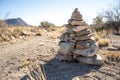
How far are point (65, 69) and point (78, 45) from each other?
1092 mm

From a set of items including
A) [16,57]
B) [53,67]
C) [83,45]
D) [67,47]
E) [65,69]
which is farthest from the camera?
[16,57]

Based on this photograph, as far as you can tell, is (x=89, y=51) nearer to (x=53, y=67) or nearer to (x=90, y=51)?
(x=90, y=51)

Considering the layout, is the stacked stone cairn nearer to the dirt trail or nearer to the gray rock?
the gray rock

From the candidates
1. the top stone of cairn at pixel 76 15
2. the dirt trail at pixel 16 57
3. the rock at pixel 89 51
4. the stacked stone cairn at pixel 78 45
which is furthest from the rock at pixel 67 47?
the dirt trail at pixel 16 57

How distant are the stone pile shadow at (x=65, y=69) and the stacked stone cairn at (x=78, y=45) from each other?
0.20 metres

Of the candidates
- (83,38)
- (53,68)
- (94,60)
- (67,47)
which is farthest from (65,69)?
(83,38)

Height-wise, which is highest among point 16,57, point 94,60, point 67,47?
point 67,47

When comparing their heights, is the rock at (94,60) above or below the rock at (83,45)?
below

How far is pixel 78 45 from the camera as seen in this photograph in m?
8.62

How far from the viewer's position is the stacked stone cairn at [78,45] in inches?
326

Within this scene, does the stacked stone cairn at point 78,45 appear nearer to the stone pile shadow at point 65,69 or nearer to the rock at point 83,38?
the rock at point 83,38

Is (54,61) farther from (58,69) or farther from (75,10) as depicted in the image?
(75,10)

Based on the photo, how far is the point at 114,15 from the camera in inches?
906

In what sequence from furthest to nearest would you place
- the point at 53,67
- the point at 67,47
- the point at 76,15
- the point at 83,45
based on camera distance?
the point at 76,15 < the point at 67,47 < the point at 83,45 < the point at 53,67
